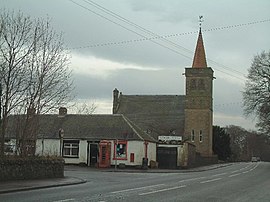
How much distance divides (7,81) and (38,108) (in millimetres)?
3331

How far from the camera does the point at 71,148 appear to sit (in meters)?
48.8

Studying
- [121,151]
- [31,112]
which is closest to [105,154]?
[121,151]

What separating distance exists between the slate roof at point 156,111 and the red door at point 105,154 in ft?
90.9

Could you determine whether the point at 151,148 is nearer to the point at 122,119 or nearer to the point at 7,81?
the point at 122,119

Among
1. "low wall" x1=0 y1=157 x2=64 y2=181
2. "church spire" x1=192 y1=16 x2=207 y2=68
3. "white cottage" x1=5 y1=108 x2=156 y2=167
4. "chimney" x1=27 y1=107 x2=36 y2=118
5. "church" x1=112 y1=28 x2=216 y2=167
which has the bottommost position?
"low wall" x1=0 y1=157 x2=64 y2=181

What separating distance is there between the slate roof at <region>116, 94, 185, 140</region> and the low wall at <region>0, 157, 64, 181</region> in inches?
1903

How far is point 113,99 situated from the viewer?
86812mm

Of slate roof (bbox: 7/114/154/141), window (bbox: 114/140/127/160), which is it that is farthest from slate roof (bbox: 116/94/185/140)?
window (bbox: 114/140/127/160)

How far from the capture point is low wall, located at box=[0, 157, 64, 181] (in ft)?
72.7

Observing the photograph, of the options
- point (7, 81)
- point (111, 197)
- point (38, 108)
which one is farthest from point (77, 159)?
point (111, 197)

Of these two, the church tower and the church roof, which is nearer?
the church tower

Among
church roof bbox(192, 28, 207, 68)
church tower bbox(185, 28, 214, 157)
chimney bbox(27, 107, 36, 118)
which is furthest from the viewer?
church roof bbox(192, 28, 207, 68)

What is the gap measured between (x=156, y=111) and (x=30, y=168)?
2329 inches

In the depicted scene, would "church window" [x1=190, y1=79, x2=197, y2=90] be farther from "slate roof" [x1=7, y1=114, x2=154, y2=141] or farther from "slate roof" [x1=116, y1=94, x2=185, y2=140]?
"slate roof" [x1=7, y1=114, x2=154, y2=141]
